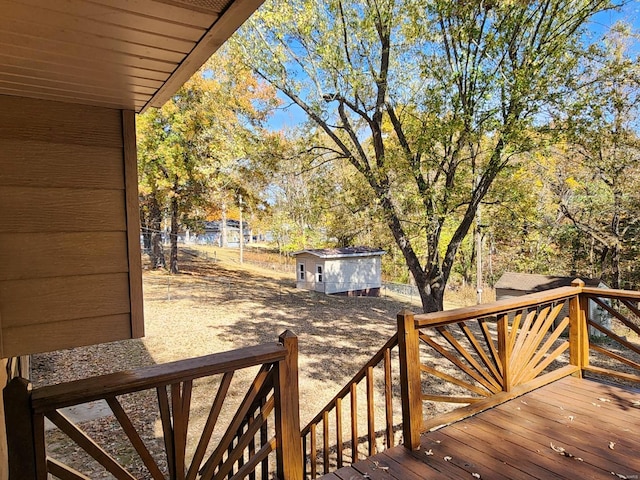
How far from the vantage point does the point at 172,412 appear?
4.04ft

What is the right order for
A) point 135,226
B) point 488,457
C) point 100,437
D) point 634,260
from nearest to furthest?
point 135,226 < point 488,457 < point 100,437 < point 634,260

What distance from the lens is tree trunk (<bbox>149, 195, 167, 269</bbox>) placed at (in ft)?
44.8

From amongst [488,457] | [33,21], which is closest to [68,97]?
[33,21]

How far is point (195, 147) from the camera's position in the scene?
1160cm

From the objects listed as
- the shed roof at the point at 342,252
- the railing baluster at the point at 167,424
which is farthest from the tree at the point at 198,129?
the railing baluster at the point at 167,424

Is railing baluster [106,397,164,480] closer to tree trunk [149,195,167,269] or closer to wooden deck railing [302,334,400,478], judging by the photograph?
wooden deck railing [302,334,400,478]

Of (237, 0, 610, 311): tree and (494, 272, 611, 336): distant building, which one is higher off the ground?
(237, 0, 610, 311): tree

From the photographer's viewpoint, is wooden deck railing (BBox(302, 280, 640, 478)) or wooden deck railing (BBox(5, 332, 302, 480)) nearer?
wooden deck railing (BBox(5, 332, 302, 480))

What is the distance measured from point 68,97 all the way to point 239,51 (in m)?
6.71

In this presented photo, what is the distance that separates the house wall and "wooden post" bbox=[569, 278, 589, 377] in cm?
1060

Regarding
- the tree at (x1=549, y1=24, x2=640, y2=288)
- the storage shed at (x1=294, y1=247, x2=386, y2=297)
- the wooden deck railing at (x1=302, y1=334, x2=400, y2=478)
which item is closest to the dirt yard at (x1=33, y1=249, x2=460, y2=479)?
the wooden deck railing at (x1=302, y1=334, x2=400, y2=478)

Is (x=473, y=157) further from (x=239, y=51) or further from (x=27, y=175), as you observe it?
(x=27, y=175)

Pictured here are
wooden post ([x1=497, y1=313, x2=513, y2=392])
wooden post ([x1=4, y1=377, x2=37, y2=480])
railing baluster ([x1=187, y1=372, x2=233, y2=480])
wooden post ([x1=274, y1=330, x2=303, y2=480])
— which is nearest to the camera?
wooden post ([x1=4, y1=377, x2=37, y2=480])

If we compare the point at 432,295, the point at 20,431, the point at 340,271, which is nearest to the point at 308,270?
the point at 340,271
